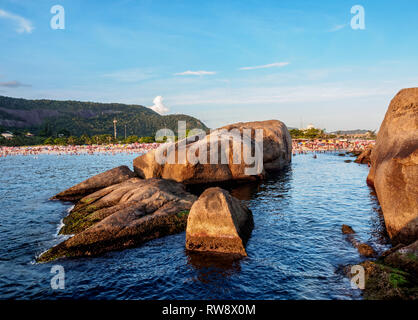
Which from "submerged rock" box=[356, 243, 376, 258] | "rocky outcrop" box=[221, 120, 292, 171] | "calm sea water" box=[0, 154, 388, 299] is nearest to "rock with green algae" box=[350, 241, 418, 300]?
"calm sea water" box=[0, 154, 388, 299]

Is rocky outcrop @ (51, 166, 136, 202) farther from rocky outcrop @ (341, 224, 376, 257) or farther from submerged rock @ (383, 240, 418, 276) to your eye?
submerged rock @ (383, 240, 418, 276)

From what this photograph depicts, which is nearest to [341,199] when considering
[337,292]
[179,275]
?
Result: [337,292]

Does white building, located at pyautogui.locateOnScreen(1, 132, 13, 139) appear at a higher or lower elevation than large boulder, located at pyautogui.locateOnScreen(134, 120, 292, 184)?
higher

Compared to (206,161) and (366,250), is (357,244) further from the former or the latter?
(206,161)

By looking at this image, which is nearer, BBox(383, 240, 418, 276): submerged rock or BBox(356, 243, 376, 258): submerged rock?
BBox(383, 240, 418, 276): submerged rock

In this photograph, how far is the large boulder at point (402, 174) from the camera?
9.84 meters

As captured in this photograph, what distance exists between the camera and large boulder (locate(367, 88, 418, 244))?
9.84 m

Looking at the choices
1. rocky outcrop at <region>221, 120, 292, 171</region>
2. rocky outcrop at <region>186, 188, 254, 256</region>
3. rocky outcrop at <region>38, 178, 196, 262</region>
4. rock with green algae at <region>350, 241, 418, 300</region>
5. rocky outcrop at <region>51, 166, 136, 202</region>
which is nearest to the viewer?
rock with green algae at <region>350, 241, 418, 300</region>

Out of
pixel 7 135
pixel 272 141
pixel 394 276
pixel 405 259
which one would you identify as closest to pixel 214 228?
pixel 394 276

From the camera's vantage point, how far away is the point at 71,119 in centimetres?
13900

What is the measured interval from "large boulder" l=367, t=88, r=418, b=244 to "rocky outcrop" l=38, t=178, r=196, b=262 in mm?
8467

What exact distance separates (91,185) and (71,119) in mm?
133131

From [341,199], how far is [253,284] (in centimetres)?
1285

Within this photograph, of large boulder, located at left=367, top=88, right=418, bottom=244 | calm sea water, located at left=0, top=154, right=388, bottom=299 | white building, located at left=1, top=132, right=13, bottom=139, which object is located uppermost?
white building, located at left=1, top=132, right=13, bottom=139
